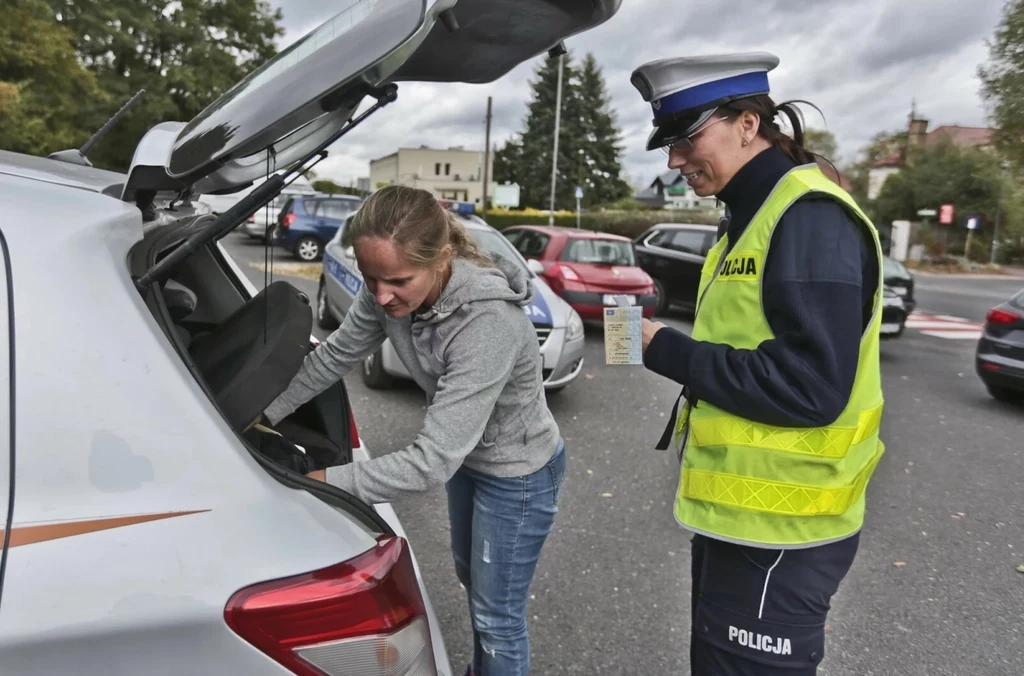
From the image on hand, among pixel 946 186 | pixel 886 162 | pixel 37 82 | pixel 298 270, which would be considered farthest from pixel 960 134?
pixel 37 82

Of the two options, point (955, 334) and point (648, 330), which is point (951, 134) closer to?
point (955, 334)

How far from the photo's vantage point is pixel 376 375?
6.06 metres

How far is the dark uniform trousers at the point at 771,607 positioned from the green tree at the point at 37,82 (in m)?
16.9

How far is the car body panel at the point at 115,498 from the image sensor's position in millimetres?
1073

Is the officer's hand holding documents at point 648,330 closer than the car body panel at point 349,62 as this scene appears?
No

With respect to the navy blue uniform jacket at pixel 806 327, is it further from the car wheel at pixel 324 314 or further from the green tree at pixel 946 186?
the green tree at pixel 946 186

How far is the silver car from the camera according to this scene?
1.08m

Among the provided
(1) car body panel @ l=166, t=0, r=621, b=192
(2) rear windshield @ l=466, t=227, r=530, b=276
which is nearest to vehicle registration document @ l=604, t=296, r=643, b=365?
(1) car body panel @ l=166, t=0, r=621, b=192

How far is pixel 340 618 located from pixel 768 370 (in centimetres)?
91

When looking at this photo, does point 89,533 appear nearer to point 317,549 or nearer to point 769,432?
point 317,549

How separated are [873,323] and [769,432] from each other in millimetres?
323

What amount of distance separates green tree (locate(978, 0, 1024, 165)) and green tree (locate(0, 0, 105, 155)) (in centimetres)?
2343

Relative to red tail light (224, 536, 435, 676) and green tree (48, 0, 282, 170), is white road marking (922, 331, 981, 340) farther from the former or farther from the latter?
green tree (48, 0, 282, 170)

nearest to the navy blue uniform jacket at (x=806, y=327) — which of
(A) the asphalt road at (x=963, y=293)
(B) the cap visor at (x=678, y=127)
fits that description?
(B) the cap visor at (x=678, y=127)
